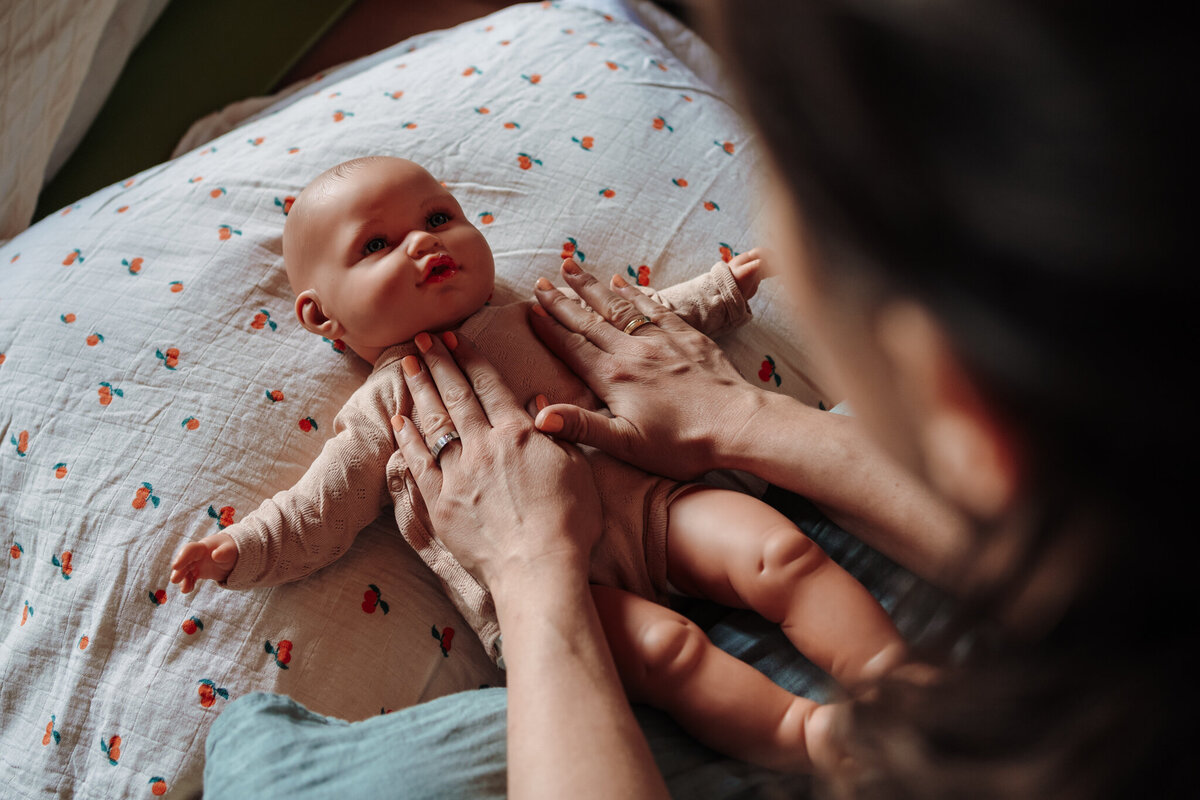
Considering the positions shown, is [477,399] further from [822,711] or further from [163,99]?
[163,99]

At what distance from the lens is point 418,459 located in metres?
0.99

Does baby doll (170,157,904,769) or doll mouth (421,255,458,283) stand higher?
doll mouth (421,255,458,283)

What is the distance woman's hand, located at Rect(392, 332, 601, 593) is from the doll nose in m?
A: 0.14

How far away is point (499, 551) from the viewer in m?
0.91

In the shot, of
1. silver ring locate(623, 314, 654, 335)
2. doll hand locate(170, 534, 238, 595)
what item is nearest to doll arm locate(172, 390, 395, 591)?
doll hand locate(170, 534, 238, 595)

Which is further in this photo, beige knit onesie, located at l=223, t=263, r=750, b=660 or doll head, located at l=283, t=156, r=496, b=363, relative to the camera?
doll head, located at l=283, t=156, r=496, b=363

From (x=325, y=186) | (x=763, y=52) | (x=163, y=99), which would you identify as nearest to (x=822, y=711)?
(x=763, y=52)

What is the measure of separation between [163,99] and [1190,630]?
2.04 m

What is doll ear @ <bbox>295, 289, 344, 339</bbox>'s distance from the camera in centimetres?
113

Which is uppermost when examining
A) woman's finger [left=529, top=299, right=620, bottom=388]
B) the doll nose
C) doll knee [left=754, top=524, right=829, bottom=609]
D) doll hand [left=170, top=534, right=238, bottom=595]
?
the doll nose

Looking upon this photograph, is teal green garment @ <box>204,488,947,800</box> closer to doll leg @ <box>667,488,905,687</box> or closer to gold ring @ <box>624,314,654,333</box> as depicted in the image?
doll leg @ <box>667,488,905,687</box>

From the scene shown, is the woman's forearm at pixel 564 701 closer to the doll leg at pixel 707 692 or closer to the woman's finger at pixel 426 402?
the doll leg at pixel 707 692

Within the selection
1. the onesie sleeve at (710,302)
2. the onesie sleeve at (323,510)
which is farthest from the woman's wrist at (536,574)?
the onesie sleeve at (710,302)

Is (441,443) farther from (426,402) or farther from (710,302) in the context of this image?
(710,302)
